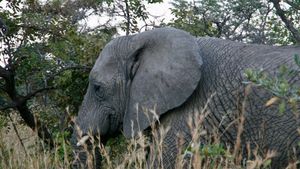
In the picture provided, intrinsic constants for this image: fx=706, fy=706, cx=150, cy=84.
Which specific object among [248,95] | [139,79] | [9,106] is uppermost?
[139,79]

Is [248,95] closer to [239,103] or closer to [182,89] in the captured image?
[239,103]

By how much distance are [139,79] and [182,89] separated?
38cm

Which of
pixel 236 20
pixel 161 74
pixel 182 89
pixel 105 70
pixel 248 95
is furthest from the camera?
pixel 236 20

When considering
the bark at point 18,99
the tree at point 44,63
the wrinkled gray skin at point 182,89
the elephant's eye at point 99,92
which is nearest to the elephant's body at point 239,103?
the wrinkled gray skin at point 182,89

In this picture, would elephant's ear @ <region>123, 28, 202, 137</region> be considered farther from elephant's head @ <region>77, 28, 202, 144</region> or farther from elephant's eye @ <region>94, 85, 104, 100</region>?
elephant's eye @ <region>94, 85, 104, 100</region>

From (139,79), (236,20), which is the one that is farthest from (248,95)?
(236,20)

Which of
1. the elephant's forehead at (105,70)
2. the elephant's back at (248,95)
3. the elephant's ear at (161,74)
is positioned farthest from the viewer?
the elephant's forehead at (105,70)

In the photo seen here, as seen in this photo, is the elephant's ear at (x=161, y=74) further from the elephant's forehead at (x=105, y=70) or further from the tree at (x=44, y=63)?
the tree at (x=44, y=63)

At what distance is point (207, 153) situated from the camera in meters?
2.99

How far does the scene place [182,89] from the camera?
14.6 ft

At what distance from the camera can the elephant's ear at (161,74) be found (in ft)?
14.6

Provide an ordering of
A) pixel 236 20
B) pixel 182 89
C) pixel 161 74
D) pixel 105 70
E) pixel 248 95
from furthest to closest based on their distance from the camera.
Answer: pixel 236 20 < pixel 105 70 < pixel 161 74 < pixel 182 89 < pixel 248 95

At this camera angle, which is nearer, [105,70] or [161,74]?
[161,74]

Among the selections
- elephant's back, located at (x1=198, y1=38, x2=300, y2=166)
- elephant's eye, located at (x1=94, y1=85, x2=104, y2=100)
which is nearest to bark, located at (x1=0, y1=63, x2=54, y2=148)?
elephant's eye, located at (x1=94, y1=85, x2=104, y2=100)
